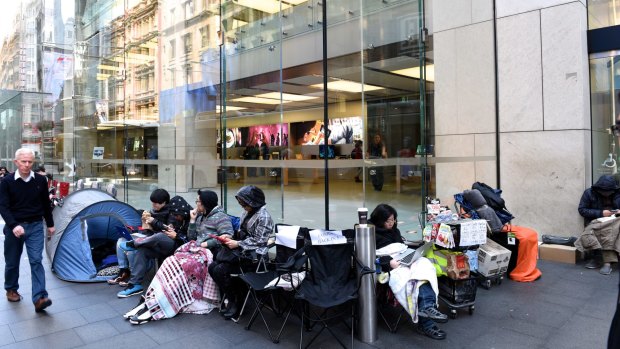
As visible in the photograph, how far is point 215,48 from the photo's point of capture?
821 cm

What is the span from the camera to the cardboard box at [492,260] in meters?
4.85

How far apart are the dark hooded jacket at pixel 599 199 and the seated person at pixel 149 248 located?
5.75m

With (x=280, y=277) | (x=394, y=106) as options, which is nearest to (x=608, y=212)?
(x=394, y=106)

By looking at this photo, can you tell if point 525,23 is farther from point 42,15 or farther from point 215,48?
point 42,15

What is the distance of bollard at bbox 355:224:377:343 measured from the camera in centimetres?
359

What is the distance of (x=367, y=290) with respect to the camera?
3.60 metres

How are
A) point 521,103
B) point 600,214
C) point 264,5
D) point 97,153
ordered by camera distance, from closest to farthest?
point 600,214, point 521,103, point 264,5, point 97,153

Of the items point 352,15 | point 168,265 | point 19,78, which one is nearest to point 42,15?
point 19,78

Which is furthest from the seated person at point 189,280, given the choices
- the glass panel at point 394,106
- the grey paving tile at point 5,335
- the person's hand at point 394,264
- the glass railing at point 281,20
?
the glass railing at point 281,20

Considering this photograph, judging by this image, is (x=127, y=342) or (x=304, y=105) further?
(x=304, y=105)

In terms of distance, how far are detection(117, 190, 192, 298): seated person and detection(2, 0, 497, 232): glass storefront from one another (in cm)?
167

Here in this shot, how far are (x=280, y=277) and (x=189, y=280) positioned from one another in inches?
50.8

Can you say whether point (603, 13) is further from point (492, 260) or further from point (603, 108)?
point (492, 260)

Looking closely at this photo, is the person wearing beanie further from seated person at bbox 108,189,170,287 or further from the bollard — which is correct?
the bollard
